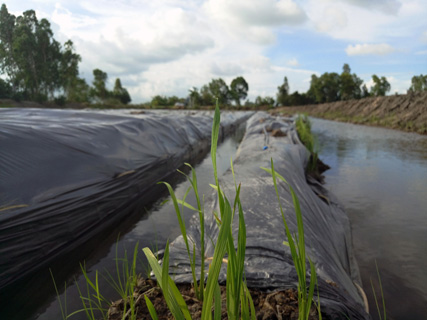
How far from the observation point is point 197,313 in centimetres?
78

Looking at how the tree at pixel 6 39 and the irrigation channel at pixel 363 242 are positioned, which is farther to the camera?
the tree at pixel 6 39

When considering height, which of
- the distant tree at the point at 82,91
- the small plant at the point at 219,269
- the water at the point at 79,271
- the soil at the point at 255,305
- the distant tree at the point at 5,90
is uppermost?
the distant tree at the point at 82,91

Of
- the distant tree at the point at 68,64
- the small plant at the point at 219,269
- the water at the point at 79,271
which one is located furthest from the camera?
the distant tree at the point at 68,64

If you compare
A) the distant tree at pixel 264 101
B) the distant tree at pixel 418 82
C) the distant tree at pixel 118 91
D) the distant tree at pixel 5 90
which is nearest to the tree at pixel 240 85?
the distant tree at pixel 264 101

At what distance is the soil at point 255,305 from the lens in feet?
2.46

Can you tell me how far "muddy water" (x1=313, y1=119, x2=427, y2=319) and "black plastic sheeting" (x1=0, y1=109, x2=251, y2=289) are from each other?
6.01ft

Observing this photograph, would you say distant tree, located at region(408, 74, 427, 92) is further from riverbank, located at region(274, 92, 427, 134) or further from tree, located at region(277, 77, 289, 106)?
riverbank, located at region(274, 92, 427, 134)

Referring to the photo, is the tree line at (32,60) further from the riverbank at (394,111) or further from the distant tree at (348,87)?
the distant tree at (348,87)

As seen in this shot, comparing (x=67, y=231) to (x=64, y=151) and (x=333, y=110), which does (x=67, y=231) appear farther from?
(x=333, y=110)

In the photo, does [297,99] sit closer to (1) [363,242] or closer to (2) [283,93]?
(2) [283,93]

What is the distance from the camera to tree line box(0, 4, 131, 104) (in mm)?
→ 16516

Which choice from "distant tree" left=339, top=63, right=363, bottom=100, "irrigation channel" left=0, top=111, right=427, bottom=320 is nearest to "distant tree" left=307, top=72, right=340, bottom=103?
"distant tree" left=339, top=63, right=363, bottom=100

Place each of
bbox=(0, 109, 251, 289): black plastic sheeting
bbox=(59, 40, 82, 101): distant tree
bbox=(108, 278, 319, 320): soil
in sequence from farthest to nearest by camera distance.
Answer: bbox=(59, 40, 82, 101): distant tree, bbox=(0, 109, 251, 289): black plastic sheeting, bbox=(108, 278, 319, 320): soil

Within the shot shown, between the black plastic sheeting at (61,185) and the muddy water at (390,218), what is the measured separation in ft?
6.01
